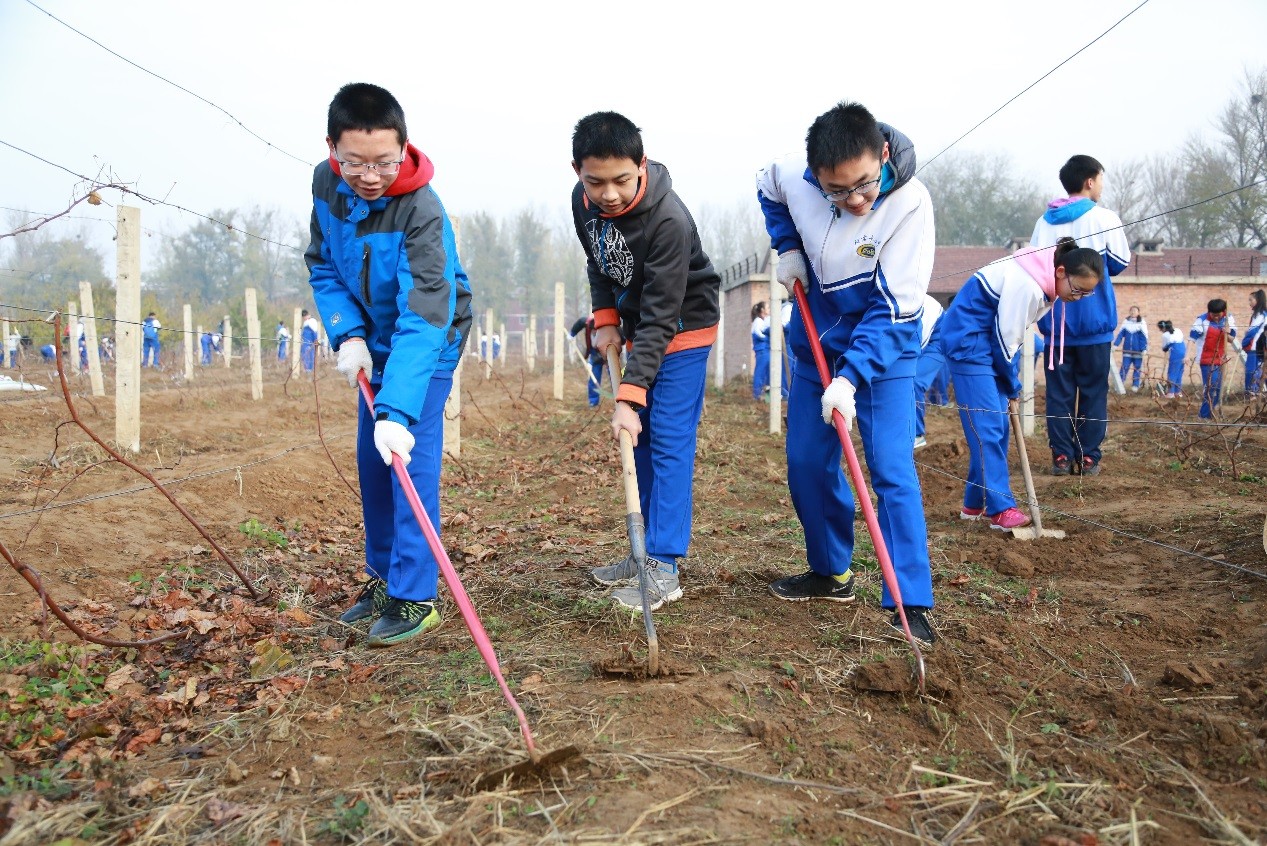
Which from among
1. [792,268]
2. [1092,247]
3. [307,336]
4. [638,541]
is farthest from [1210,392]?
[307,336]

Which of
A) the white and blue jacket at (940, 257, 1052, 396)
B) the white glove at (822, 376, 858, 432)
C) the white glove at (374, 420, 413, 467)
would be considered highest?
the white and blue jacket at (940, 257, 1052, 396)

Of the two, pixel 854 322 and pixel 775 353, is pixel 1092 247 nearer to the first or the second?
pixel 854 322

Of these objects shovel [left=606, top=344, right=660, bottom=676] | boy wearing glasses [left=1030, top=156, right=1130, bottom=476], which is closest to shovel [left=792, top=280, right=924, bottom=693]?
shovel [left=606, top=344, right=660, bottom=676]

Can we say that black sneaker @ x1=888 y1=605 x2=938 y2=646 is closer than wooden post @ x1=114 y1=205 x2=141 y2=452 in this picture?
Yes

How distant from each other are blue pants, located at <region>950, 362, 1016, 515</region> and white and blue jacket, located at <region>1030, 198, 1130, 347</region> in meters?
1.70

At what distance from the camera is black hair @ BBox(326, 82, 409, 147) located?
9.86 feet

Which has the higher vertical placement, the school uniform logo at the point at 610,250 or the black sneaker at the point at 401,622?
the school uniform logo at the point at 610,250

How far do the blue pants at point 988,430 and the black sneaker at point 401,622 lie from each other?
10.4 feet

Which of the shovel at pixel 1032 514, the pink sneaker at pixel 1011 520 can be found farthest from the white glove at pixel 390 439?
the pink sneaker at pixel 1011 520

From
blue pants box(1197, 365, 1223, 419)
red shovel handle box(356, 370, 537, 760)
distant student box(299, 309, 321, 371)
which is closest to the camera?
red shovel handle box(356, 370, 537, 760)

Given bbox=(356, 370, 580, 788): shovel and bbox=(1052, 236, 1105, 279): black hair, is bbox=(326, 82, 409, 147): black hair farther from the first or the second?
bbox=(1052, 236, 1105, 279): black hair

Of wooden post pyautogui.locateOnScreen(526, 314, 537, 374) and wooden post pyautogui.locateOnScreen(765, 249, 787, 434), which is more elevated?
wooden post pyautogui.locateOnScreen(526, 314, 537, 374)

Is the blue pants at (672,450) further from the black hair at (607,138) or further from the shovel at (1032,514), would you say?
the shovel at (1032,514)

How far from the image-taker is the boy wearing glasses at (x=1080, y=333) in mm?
6375
